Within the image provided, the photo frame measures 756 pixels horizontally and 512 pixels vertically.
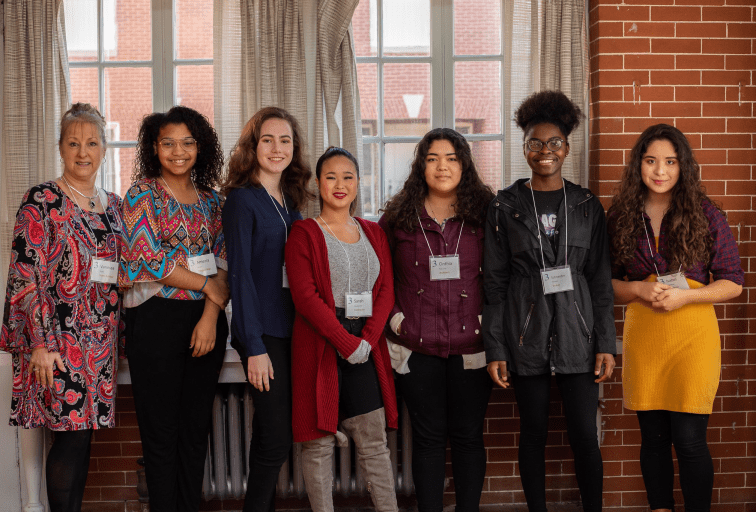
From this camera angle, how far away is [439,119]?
3.40 meters

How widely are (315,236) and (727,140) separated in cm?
219

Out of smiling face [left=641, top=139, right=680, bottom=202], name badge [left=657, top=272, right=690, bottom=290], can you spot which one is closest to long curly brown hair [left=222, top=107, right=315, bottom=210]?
smiling face [left=641, top=139, right=680, bottom=202]

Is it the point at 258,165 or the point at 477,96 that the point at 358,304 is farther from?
the point at 477,96

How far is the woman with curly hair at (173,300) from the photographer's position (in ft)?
7.88

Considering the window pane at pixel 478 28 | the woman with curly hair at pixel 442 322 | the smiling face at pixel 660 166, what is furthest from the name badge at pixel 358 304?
the window pane at pixel 478 28

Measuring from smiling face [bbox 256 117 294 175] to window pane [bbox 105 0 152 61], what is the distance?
1323 mm

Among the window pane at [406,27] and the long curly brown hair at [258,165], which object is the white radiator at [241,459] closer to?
the long curly brown hair at [258,165]

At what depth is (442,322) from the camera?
245 centimetres

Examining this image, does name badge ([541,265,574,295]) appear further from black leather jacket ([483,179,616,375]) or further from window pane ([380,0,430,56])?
window pane ([380,0,430,56])

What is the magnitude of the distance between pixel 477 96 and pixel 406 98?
0.39 m

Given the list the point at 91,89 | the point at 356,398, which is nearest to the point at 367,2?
the point at 91,89

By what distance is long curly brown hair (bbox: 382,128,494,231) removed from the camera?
252cm

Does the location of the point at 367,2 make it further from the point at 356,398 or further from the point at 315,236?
the point at 356,398

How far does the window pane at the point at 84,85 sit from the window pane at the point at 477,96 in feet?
6.51
